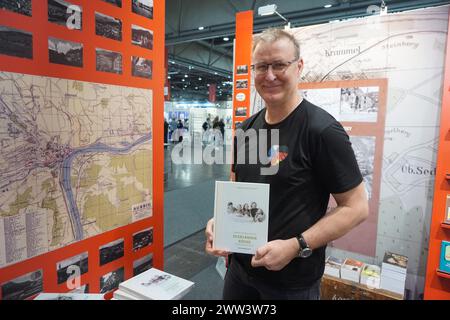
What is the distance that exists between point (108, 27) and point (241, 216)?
113 cm

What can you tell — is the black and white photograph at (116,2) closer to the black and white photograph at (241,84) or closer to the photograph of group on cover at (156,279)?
the photograph of group on cover at (156,279)

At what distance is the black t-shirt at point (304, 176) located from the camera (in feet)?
3.69

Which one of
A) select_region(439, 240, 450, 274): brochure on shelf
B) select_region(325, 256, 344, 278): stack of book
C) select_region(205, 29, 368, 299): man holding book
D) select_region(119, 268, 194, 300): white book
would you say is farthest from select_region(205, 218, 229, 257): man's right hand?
select_region(439, 240, 450, 274): brochure on shelf

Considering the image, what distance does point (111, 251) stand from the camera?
5.52 ft

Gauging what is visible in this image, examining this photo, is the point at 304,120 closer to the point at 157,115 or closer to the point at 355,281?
the point at 157,115

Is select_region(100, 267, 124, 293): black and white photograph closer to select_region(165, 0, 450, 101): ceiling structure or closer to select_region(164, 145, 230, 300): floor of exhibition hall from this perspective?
select_region(164, 145, 230, 300): floor of exhibition hall

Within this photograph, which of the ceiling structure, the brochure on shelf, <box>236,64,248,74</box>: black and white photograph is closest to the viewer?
the brochure on shelf

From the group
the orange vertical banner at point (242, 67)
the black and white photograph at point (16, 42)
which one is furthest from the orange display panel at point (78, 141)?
the orange vertical banner at point (242, 67)

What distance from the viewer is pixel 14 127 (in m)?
1.21

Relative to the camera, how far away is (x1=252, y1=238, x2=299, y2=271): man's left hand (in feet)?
3.68

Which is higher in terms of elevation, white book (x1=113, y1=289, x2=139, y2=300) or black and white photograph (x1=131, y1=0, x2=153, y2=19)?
black and white photograph (x1=131, y1=0, x2=153, y2=19)

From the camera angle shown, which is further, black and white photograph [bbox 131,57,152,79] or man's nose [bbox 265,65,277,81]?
black and white photograph [bbox 131,57,152,79]

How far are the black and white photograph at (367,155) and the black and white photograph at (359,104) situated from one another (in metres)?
0.19

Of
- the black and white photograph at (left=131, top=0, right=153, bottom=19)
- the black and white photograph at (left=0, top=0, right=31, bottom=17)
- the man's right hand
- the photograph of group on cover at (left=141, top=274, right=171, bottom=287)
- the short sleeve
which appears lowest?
the photograph of group on cover at (left=141, top=274, right=171, bottom=287)
